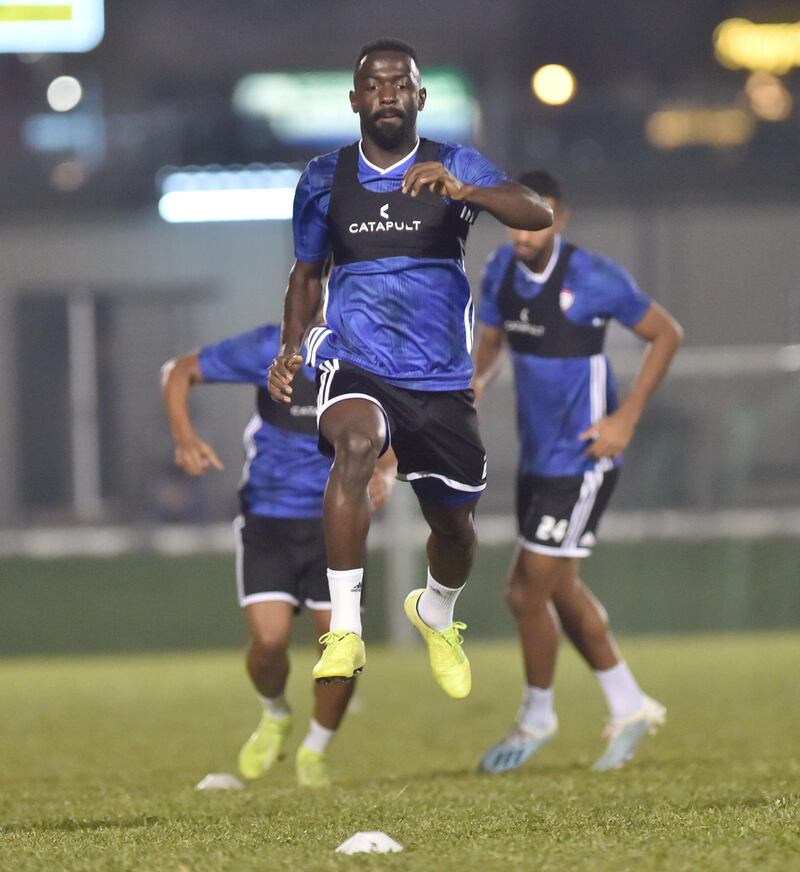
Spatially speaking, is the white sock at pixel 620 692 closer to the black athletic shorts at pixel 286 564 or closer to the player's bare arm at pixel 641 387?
the player's bare arm at pixel 641 387

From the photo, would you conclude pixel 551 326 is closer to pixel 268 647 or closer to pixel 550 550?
pixel 550 550

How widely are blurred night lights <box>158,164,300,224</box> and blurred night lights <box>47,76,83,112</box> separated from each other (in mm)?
1920

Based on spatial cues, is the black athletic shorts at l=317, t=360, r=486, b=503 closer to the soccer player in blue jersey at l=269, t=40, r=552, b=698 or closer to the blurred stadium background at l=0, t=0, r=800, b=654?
the soccer player in blue jersey at l=269, t=40, r=552, b=698

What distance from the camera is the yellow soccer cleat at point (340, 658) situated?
4770 mm

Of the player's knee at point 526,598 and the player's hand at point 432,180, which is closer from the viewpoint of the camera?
the player's hand at point 432,180

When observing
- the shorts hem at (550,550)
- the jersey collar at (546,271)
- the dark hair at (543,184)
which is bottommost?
the shorts hem at (550,550)

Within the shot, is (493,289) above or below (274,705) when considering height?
above

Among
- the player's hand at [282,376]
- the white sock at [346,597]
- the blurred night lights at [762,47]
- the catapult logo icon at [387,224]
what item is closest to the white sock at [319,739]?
the white sock at [346,597]

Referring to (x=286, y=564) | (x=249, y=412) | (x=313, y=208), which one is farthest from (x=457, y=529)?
(x=249, y=412)

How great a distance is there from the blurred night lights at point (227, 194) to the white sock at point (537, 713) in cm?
Result: 773

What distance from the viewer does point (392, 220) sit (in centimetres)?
524

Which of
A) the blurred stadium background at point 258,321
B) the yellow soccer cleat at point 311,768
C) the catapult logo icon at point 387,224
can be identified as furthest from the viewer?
the blurred stadium background at point 258,321

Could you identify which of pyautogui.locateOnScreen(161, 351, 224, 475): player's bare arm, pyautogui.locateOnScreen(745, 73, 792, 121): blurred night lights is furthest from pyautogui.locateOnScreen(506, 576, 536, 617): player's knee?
pyautogui.locateOnScreen(745, 73, 792, 121): blurred night lights

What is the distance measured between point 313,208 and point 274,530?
172 centimetres
